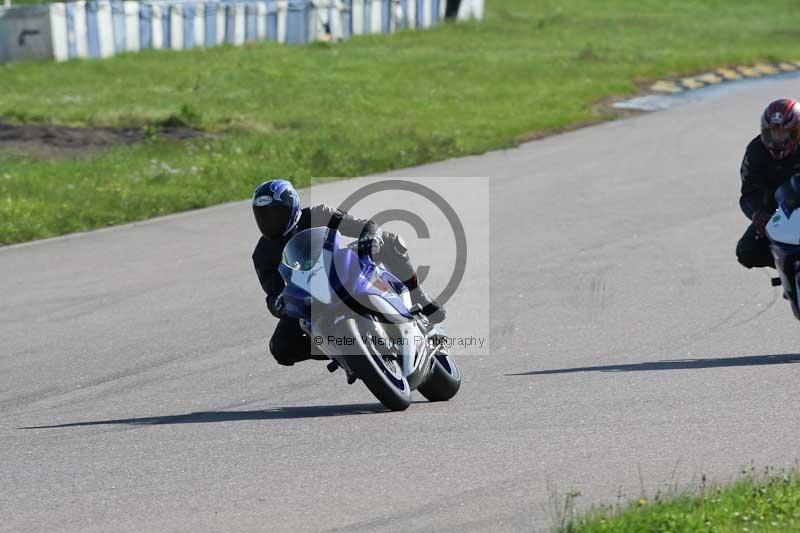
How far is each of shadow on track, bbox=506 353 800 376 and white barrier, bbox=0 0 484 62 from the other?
70.8 feet

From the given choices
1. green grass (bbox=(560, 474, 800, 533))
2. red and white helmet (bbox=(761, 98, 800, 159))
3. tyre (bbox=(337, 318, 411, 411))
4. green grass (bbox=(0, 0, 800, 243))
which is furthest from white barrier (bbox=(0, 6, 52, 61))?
green grass (bbox=(560, 474, 800, 533))

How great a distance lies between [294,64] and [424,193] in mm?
12697

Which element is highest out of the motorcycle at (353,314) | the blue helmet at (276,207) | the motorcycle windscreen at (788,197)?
the blue helmet at (276,207)

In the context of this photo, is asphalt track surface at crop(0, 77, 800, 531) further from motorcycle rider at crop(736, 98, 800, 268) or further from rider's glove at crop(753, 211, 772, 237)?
rider's glove at crop(753, 211, 772, 237)

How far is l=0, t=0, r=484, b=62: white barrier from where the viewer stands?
28734 millimetres

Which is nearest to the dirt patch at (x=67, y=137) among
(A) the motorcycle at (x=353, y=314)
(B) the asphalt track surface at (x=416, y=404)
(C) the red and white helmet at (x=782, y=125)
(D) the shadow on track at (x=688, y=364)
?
(B) the asphalt track surface at (x=416, y=404)

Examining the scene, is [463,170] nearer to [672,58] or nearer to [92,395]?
[92,395]

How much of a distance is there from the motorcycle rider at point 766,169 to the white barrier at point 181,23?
842 inches

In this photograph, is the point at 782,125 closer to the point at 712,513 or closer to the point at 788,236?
the point at 788,236

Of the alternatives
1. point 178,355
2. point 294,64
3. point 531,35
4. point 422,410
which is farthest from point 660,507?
point 531,35

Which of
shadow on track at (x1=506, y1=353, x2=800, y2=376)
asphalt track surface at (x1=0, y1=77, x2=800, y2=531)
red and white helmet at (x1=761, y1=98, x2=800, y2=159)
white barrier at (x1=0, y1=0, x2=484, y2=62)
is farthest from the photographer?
white barrier at (x1=0, y1=0, x2=484, y2=62)

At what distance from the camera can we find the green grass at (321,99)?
17422mm

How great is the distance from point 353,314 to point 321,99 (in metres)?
18.2

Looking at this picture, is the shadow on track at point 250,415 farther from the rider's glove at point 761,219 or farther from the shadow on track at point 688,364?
the rider's glove at point 761,219
